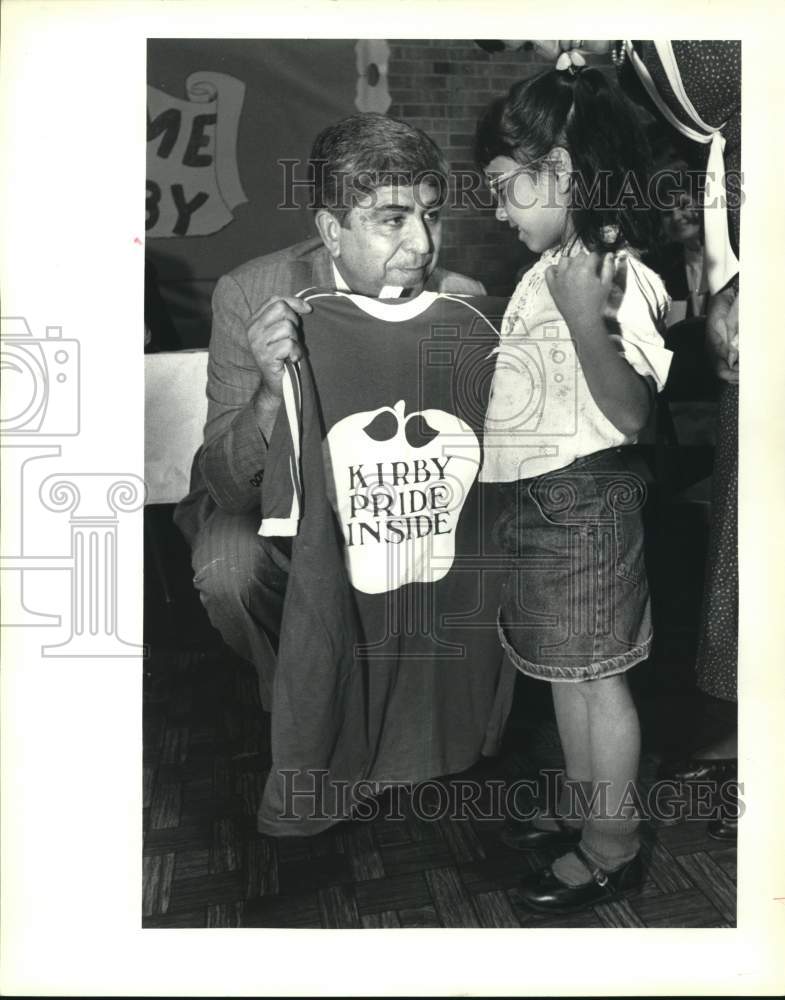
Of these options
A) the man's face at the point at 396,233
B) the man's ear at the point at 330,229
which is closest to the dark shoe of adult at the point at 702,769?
the man's face at the point at 396,233

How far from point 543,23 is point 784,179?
548 millimetres

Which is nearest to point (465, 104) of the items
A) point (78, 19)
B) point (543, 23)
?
point (543, 23)

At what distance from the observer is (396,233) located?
6.07 ft

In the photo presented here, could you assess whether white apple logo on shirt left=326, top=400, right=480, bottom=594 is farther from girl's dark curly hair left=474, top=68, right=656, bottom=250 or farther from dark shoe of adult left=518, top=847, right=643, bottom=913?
dark shoe of adult left=518, top=847, right=643, bottom=913

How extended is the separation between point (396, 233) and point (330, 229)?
12 cm

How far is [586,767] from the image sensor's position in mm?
1911

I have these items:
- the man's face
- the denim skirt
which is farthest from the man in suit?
the denim skirt

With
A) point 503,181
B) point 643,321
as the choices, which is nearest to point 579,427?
point 643,321

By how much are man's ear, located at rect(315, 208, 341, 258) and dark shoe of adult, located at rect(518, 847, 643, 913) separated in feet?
4.10

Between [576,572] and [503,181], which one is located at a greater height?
[503,181]

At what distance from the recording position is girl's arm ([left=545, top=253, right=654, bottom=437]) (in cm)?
182

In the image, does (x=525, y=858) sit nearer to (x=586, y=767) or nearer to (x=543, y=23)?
(x=586, y=767)

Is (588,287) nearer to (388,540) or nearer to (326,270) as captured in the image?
(326,270)

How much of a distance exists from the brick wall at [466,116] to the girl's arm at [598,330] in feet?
0.31
